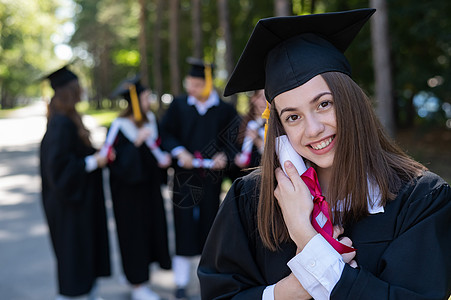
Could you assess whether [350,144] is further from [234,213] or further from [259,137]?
[259,137]

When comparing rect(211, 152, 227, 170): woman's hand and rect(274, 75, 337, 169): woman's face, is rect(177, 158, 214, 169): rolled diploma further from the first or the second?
rect(274, 75, 337, 169): woman's face

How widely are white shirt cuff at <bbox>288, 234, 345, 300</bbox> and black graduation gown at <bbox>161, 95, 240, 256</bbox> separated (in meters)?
3.20

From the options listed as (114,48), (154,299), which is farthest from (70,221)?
(114,48)

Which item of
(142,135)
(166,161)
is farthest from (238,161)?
(142,135)

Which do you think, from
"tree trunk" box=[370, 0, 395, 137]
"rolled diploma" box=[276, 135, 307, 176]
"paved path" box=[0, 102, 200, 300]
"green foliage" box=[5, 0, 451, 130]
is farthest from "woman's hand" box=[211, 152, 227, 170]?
"green foliage" box=[5, 0, 451, 130]

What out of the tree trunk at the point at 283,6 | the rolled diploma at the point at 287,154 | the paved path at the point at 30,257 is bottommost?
the paved path at the point at 30,257

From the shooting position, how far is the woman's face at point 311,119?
67.1 inches

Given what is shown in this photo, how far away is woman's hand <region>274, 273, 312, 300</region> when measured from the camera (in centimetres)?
166

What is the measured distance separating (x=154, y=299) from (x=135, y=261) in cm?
42

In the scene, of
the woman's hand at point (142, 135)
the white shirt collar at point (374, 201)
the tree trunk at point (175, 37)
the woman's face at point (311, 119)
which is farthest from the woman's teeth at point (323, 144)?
the tree trunk at point (175, 37)

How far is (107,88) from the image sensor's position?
4834cm

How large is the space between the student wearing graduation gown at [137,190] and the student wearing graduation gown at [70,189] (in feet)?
0.98

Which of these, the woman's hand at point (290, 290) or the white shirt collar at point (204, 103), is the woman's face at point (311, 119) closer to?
the woman's hand at point (290, 290)

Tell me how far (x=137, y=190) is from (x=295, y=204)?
11.7ft
